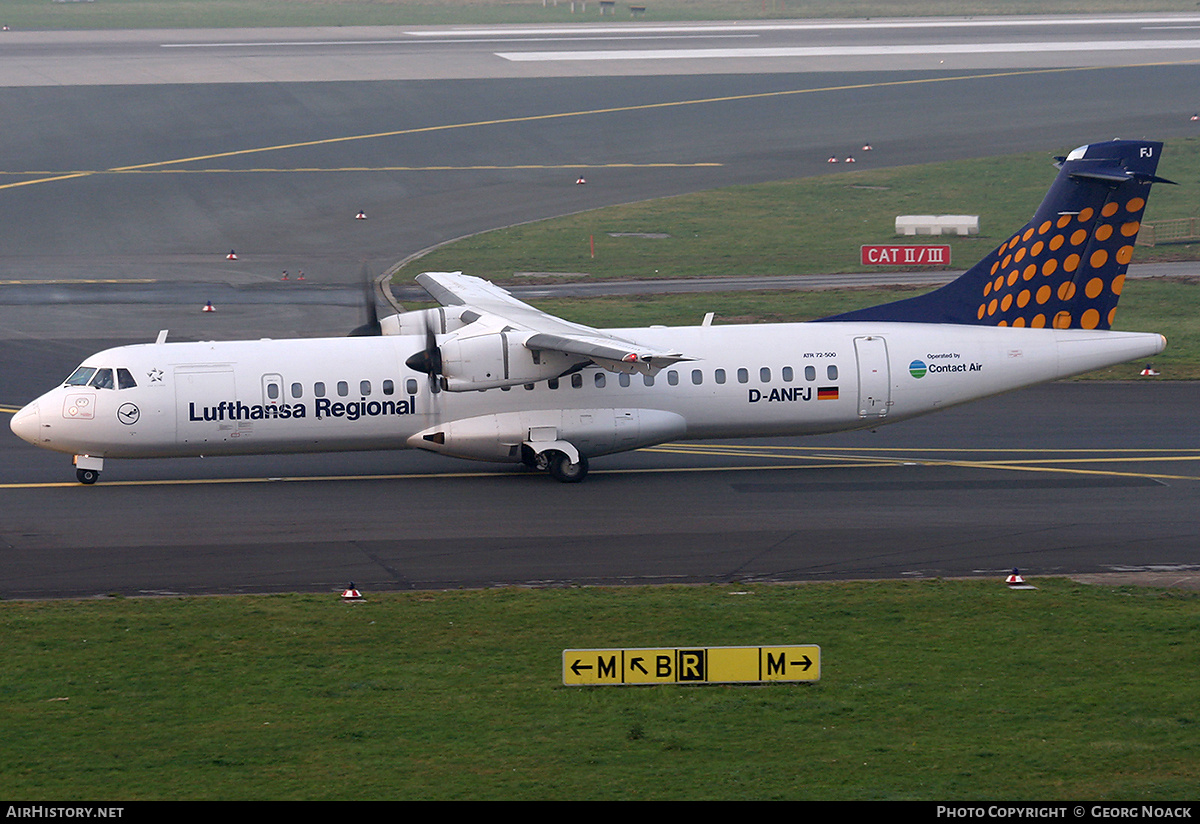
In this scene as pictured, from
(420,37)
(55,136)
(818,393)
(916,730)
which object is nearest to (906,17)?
(420,37)

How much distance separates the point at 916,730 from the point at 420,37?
97815 millimetres

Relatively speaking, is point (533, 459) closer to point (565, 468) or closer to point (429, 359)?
point (565, 468)

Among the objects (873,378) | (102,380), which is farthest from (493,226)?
(873,378)

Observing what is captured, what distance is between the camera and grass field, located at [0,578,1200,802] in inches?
623

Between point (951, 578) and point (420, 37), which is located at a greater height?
point (420, 37)

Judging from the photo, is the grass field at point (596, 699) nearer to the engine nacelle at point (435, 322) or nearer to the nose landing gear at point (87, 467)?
the nose landing gear at point (87, 467)

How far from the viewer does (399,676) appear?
64.8 feet

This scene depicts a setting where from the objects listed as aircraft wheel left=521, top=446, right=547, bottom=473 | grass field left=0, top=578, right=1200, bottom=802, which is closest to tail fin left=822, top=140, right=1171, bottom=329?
aircraft wheel left=521, top=446, right=547, bottom=473

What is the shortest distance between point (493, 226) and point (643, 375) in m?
30.4

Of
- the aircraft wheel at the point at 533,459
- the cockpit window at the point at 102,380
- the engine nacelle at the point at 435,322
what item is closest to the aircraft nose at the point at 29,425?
the cockpit window at the point at 102,380

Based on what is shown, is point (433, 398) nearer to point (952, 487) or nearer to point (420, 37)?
point (952, 487)

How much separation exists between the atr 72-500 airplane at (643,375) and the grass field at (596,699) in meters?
8.09

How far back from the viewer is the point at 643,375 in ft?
104

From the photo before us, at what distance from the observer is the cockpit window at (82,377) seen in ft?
103
